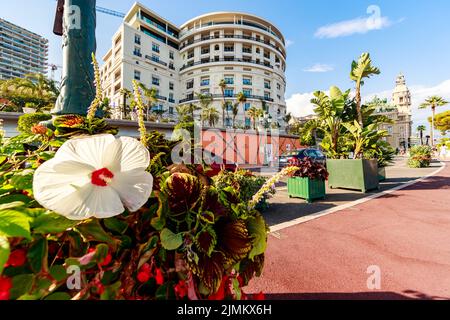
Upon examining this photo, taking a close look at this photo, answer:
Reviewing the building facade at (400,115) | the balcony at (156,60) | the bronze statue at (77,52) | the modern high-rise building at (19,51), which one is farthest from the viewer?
the building facade at (400,115)

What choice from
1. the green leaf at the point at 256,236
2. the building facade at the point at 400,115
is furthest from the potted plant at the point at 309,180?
the building facade at the point at 400,115

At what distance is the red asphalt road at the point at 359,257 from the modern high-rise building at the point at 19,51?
8892 centimetres

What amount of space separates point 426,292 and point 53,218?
344 cm

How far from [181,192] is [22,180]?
45 centimetres

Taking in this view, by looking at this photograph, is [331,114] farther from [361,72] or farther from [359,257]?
[359,257]

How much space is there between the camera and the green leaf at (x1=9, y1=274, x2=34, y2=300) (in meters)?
0.47

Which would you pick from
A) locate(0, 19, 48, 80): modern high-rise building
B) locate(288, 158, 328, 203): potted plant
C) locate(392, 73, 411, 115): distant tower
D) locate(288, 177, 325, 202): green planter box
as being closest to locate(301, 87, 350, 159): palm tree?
locate(288, 158, 328, 203): potted plant

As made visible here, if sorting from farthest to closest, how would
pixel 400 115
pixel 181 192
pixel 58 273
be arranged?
1. pixel 400 115
2. pixel 181 192
3. pixel 58 273

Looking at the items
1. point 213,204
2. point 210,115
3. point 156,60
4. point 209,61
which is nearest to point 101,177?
point 213,204

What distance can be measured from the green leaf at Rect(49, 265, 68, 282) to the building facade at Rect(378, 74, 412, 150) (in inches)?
3722

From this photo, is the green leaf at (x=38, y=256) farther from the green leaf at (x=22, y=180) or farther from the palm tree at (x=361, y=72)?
the palm tree at (x=361, y=72)

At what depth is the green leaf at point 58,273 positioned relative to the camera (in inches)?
20.0

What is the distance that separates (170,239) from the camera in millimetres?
658
